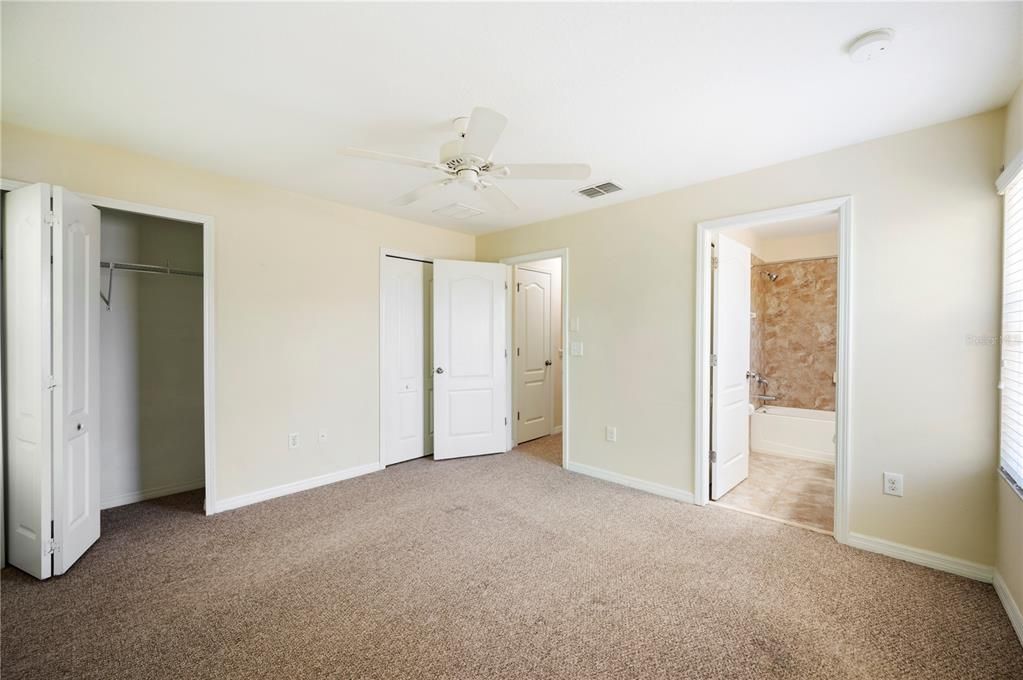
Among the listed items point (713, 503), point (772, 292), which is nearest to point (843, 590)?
point (713, 503)

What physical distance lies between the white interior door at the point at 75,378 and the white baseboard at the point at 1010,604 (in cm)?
456

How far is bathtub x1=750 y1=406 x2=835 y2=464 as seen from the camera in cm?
435

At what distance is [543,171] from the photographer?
6.93ft

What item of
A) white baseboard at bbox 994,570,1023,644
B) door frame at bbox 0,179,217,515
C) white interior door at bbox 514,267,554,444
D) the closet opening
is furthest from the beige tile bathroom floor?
the closet opening

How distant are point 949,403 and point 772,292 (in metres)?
3.48

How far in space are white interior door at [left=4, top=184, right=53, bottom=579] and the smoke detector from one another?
12.4 feet

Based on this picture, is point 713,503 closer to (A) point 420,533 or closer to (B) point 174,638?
(A) point 420,533

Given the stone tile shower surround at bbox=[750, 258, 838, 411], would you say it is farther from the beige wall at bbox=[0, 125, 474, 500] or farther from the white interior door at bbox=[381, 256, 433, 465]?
the beige wall at bbox=[0, 125, 474, 500]

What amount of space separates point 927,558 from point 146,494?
17.6 feet

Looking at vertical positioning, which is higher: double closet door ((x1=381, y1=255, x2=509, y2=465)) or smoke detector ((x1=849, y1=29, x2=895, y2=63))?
smoke detector ((x1=849, y1=29, x2=895, y2=63))

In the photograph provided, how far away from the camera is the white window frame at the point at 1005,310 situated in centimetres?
193

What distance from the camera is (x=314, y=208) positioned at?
141 inches

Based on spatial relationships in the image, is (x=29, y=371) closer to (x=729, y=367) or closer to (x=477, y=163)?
(x=477, y=163)

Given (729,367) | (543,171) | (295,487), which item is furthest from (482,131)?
(295,487)
